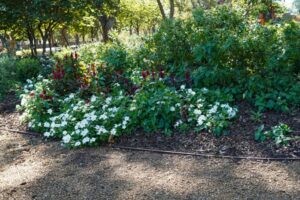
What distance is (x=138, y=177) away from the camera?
11.5ft

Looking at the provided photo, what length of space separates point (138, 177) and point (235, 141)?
126cm

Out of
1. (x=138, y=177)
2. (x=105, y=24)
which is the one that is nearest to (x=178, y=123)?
(x=138, y=177)

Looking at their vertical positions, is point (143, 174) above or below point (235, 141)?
below

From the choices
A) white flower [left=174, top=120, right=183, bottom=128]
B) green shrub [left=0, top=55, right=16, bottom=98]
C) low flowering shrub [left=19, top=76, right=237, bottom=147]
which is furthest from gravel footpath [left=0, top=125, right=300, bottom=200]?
green shrub [left=0, top=55, right=16, bottom=98]

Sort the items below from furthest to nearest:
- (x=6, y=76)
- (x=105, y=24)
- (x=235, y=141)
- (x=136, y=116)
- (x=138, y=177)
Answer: (x=105, y=24) < (x=6, y=76) < (x=136, y=116) < (x=235, y=141) < (x=138, y=177)

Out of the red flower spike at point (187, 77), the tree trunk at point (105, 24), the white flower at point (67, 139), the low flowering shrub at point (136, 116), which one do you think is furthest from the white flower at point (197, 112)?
the tree trunk at point (105, 24)

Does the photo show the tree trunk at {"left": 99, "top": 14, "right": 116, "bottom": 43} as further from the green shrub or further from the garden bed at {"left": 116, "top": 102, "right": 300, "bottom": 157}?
the garden bed at {"left": 116, "top": 102, "right": 300, "bottom": 157}

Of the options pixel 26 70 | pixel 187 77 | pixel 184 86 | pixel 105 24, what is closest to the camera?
pixel 184 86

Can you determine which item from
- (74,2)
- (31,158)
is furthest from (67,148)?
(74,2)

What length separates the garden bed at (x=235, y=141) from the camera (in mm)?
3840

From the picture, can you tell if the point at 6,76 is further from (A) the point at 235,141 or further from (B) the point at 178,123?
(A) the point at 235,141

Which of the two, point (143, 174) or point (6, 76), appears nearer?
point (143, 174)

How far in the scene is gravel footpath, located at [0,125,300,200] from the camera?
10.3 ft

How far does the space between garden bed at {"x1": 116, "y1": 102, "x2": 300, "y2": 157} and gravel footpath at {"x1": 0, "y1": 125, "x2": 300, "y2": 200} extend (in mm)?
206
